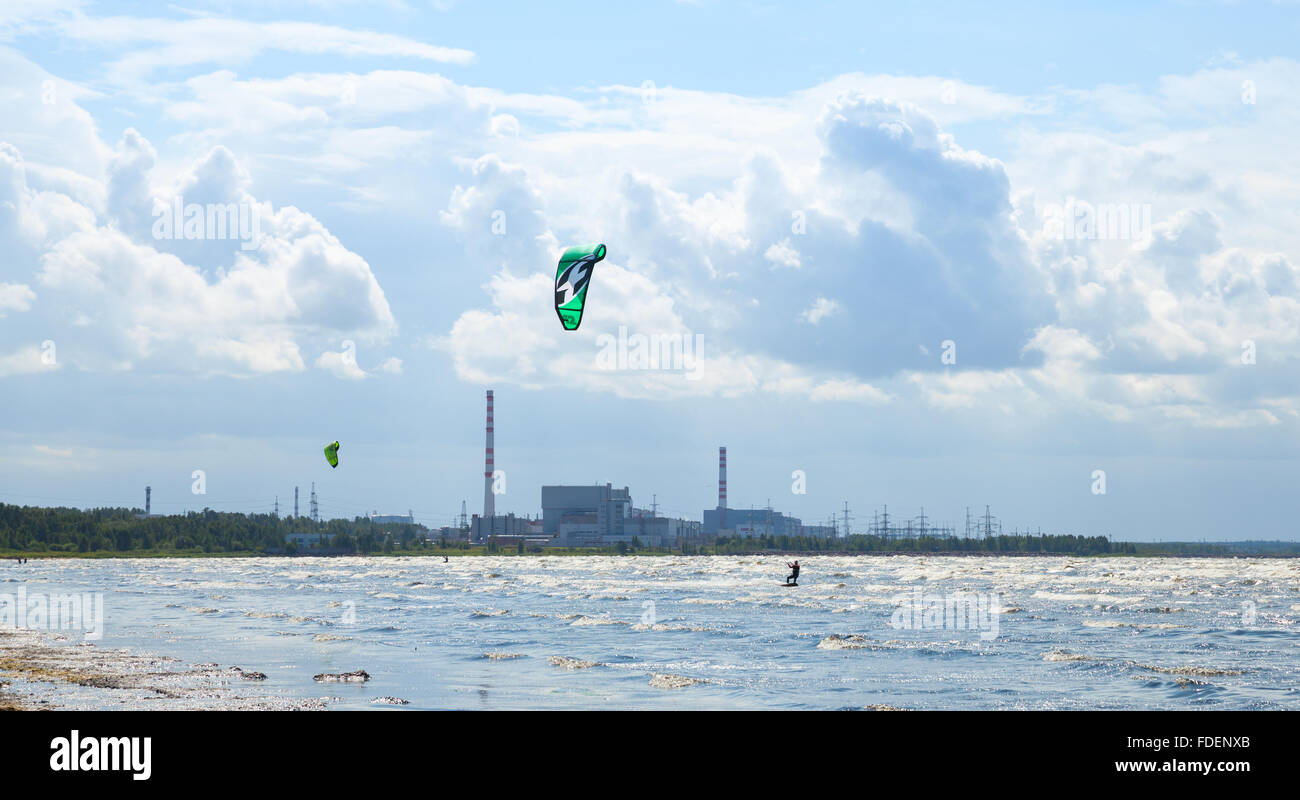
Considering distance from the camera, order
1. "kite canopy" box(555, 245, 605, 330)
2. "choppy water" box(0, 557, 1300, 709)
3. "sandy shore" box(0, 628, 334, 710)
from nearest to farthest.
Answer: "sandy shore" box(0, 628, 334, 710)
"choppy water" box(0, 557, 1300, 709)
"kite canopy" box(555, 245, 605, 330)

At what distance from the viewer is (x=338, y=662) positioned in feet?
128

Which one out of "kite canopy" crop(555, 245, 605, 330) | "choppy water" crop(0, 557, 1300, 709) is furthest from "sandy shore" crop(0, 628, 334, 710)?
"kite canopy" crop(555, 245, 605, 330)

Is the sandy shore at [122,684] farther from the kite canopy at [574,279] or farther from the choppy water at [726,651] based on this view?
the kite canopy at [574,279]

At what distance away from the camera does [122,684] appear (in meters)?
31.6

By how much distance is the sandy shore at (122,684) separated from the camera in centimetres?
2750

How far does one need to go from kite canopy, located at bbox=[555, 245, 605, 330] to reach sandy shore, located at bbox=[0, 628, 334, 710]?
16201 millimetres

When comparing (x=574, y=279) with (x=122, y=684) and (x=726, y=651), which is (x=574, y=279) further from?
(x=122, y=684)

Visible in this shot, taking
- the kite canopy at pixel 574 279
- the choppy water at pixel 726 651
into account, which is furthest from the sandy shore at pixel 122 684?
the kite canopy at pixel 574 279

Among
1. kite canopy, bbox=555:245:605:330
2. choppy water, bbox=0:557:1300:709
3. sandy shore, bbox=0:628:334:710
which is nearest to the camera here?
sandy shore, bbox=0:628:334:710

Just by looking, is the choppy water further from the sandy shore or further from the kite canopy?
the kite canopy

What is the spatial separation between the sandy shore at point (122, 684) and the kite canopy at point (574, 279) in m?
16.2

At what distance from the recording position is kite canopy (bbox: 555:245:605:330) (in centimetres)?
→ 4362
